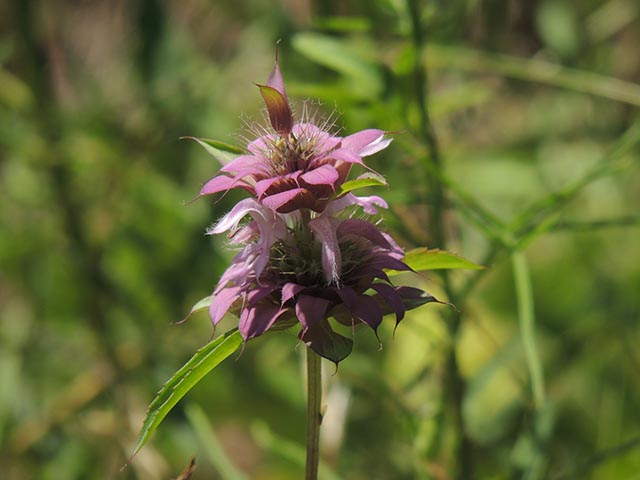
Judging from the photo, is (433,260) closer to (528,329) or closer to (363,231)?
(363,231)

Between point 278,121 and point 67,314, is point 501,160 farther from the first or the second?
point 278,121

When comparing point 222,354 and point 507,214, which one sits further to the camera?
point 507,214

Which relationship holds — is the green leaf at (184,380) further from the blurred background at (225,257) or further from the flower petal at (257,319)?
the blurred background at (225,257)

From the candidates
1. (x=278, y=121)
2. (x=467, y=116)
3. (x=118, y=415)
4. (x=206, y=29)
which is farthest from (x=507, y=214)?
(x=206, y=29)

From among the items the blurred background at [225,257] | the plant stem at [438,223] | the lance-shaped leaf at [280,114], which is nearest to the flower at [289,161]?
the lance-shaped leaf at [280,114]

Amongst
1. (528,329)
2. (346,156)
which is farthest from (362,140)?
(528,329)

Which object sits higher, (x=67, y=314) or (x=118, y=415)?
(x=67, y=314)
